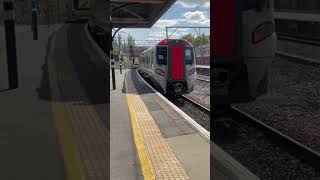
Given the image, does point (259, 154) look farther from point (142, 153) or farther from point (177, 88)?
point (177, 88)

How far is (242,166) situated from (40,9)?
244cm

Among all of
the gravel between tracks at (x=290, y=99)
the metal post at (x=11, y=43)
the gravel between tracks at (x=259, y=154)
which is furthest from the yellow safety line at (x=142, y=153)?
the metal post at (x=11, y=43)

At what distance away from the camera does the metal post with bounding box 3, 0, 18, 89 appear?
204 centimetres

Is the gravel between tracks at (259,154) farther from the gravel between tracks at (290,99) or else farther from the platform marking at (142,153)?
the platform marking at (142,153)

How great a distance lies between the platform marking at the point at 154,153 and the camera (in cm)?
423

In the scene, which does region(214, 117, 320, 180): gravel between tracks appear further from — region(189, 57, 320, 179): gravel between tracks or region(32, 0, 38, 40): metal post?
region(32, 0, 38, 40): metal post

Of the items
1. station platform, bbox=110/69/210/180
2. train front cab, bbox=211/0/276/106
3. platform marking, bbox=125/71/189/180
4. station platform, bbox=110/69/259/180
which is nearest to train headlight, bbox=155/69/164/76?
station platform, bbox=110/69/210/180

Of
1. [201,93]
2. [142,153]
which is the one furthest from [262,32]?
[201,93]

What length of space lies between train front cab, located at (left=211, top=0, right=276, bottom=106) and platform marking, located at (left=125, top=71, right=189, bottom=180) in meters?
1.63

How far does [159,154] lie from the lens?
17.1 feet

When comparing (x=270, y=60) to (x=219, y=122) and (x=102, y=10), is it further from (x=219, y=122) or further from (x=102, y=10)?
(x=102, y=10)

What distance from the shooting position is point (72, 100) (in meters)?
2.22

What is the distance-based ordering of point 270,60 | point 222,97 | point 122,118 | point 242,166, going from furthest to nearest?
point 122,118 < point 242,166 < point 222,97 < point 270,60

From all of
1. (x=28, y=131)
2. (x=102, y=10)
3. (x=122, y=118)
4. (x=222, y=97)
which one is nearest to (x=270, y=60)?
(x=222, y=97)
